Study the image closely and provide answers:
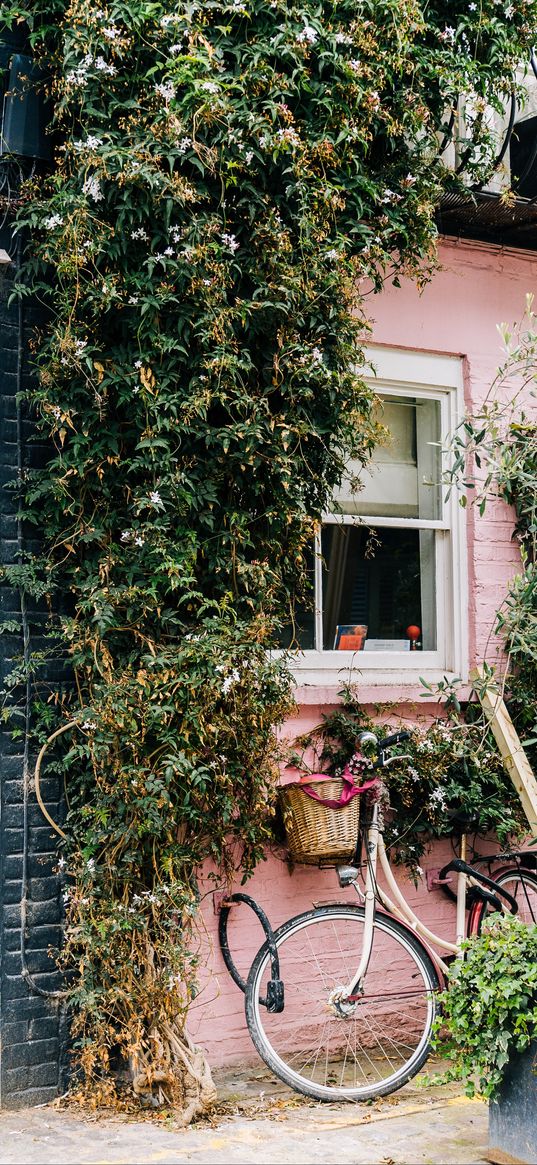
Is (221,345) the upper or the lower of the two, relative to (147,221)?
lower

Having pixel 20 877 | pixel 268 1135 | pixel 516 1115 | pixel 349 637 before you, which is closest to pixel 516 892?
pixel 349 637

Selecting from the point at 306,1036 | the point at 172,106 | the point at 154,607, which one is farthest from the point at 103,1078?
the point at 172,106

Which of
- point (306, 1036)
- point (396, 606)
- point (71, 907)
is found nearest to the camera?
point (71, 907)

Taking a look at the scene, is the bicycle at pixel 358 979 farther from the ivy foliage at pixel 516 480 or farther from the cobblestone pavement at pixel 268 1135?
the ivy foliage at pixel 516 480

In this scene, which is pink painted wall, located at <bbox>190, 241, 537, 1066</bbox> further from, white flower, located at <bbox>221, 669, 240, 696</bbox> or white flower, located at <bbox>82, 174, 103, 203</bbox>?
white flower, located at <bbox>82, 174, 103, 203</bbox>

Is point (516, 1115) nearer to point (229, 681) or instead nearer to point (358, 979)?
point (358, 979)

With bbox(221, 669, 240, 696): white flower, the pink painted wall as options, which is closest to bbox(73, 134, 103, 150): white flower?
the pink painted wall

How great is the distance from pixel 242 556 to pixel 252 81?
1.99 meters

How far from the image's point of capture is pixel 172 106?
4.55 meters

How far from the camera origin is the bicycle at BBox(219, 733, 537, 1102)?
199 inches

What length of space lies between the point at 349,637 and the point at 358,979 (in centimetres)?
183

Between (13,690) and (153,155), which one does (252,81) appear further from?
(13,690)

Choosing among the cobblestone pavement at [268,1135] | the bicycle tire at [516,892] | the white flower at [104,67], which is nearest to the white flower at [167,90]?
the white flower at [104,67]

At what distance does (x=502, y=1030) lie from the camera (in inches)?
165
